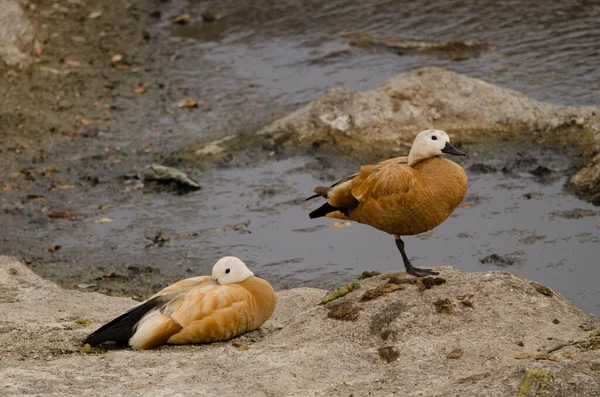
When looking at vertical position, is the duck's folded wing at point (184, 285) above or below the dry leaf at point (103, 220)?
above

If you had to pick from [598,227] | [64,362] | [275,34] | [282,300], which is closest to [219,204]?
[282,300]

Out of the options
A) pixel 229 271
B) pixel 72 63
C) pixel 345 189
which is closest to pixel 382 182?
pixel 345 189

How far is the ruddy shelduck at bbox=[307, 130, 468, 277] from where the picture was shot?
7.08m

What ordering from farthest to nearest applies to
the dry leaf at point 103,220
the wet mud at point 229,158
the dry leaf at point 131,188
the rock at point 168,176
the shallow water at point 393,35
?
1. the shallow water at point 393,35
2. the dry leaf at point 131,188
3. the rock at point 168,176
4. the dry leaf at point 103,220
5. the wet mud at point 229,158

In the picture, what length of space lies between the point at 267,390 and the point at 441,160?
7.20ft

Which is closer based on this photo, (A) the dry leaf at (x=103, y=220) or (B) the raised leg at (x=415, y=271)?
(B) the raised leg at (x=415, y=271)

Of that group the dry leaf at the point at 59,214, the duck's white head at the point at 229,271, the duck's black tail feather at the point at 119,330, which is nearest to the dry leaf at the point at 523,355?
the duck's white head at the point at 229,271

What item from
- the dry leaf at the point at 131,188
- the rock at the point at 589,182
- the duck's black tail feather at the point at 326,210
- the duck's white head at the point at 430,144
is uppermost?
the duck's white head at the point at 430,144

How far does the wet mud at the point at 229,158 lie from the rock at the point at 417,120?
0.85 ft

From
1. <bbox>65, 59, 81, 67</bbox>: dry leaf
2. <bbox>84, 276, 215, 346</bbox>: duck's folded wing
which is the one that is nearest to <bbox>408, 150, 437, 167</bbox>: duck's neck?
<bbox>84, 276, 215, 346</bbox>: duck's folded wing

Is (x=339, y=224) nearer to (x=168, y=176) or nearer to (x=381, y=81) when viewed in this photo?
(x=168, y=176)

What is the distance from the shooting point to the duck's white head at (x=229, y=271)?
7293mm

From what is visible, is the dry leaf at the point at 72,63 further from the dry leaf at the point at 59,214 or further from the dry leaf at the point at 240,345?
the dry leaf at the point at 240,345

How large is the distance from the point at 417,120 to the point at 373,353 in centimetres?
→ 633
